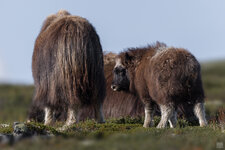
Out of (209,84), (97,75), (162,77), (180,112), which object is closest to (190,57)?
(162,77)

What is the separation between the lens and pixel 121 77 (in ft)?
30.5

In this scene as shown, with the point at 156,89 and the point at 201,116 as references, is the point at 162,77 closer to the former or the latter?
the point at 156,89

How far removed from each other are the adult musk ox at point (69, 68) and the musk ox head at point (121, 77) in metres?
Answer: 1.55

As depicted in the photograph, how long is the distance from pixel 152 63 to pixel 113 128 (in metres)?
1.45

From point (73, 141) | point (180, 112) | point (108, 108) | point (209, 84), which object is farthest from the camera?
point (209, 84)

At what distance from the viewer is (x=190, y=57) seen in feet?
24.5

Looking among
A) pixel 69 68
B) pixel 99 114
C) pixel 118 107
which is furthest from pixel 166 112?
pixel 118 107

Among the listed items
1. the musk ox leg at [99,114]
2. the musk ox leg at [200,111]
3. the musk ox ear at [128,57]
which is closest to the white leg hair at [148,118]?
the musk ox leg at [99,114]

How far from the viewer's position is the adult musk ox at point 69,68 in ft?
23.6

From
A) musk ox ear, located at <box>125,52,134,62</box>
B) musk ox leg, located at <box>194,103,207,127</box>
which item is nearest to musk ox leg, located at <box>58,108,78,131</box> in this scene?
musk ox leg, located at <box>194,103,207,127</box>

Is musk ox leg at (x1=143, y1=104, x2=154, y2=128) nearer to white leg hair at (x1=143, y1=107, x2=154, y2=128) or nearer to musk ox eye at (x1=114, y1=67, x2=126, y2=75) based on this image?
white leg hair at (x1=143, y1=107, x2=154, y2=128)

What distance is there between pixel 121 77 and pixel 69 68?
2322 mm

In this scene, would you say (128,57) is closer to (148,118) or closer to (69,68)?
(148,118)

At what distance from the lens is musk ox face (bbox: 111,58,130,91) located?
921cm
